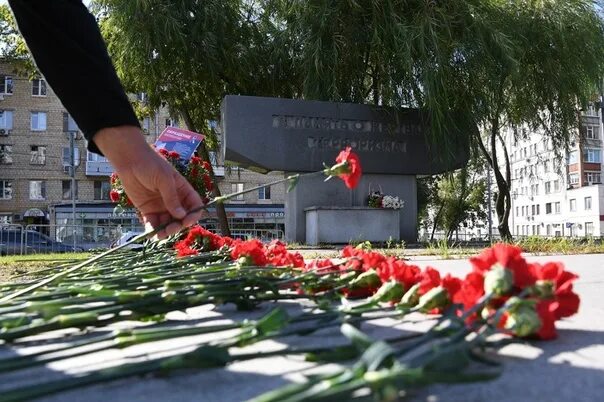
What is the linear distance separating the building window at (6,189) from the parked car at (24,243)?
62.3ft

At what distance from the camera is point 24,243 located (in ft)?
41.2

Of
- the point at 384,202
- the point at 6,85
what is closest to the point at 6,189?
the point at 6,85

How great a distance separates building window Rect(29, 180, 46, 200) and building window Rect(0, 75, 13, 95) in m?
5.14

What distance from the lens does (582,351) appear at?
91cm

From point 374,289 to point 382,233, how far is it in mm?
8435

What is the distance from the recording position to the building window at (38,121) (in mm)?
30875

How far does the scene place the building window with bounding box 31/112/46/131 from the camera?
3088 cm

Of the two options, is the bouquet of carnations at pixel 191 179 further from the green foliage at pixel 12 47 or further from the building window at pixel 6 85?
the building window at pixel 6 85

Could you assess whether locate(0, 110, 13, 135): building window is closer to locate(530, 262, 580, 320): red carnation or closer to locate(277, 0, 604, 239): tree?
locate(277, 0, 604, 239): tree

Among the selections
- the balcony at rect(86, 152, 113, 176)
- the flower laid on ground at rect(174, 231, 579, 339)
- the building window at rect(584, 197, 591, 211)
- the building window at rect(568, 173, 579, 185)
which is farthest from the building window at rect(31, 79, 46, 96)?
the building window at rect(568, 173, 579, 185)

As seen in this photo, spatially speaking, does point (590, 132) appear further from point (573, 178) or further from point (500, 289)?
point (500, 289)

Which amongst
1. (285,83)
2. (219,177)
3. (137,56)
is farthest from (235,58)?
(219,177)

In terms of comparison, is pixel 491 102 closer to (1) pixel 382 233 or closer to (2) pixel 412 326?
(1) pixel 382 233

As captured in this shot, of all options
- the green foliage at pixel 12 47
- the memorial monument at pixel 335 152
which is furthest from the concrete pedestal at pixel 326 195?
the green foliage at pixel 12 47
